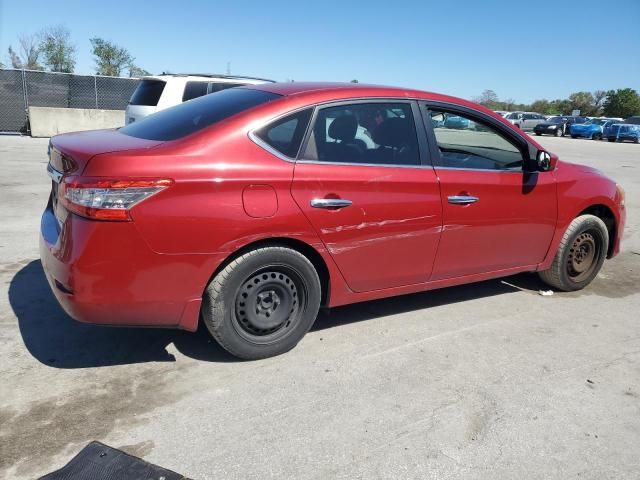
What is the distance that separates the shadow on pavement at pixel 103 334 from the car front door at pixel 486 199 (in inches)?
24.3

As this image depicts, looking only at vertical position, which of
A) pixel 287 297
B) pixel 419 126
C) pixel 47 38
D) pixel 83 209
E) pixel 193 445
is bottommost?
pixel 193 445

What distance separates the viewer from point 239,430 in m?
2.73

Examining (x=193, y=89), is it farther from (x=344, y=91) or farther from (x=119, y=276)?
(x=119, y=276)

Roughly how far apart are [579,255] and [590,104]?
267 ft

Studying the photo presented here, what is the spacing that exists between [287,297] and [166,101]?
25.3 ft

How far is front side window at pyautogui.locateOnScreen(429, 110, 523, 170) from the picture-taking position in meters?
3.98

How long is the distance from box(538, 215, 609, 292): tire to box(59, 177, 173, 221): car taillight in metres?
3.60

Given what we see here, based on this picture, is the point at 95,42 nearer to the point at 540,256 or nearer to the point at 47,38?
the point at 47,38

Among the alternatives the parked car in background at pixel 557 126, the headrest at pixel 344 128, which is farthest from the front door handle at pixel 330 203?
the parked car in background at pixel 557 126

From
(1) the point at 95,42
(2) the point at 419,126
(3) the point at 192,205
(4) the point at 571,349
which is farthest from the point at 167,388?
(1) the point at 95,42

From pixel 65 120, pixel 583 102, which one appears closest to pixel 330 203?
pixel 65 120

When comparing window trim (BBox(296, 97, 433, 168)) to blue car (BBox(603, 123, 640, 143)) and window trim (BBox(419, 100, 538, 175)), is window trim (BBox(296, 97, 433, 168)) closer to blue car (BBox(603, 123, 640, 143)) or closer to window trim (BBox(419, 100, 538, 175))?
window trim (BBox(419, 100, 538, 175))

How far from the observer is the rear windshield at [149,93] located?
1020 cm

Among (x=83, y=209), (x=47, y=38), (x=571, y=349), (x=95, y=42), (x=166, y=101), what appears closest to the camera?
(x=83, y=209)
